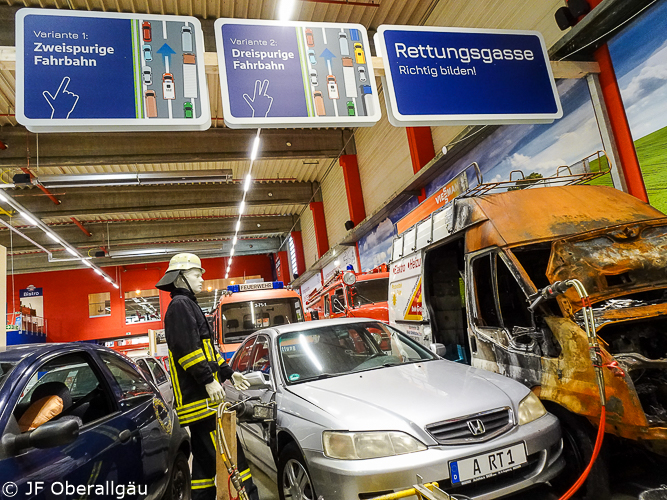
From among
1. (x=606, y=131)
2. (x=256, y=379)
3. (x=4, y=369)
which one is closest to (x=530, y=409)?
(x=256, y=379)

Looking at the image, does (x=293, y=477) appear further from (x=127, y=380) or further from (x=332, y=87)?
(x=332, y=87)

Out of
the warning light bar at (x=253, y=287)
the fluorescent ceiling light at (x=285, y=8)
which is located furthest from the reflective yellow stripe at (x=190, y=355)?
the warning light bar at (x=253, y=287)

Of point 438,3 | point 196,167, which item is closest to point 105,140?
point 196,167

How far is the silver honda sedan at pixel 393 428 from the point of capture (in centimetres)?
238

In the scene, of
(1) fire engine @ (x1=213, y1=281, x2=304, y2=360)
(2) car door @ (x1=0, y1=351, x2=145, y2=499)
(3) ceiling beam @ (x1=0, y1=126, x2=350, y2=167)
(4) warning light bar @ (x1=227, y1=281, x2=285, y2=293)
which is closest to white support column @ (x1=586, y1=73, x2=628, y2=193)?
(2) car door @ (x1=0, y1=351, x2=145, y2=499)

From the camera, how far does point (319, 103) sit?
4.30 meters

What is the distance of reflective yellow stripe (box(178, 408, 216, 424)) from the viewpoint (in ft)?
9.79

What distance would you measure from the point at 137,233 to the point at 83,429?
19.7 meters

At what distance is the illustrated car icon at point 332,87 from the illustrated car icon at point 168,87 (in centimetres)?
150

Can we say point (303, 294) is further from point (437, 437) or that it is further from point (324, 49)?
point (437, 437)

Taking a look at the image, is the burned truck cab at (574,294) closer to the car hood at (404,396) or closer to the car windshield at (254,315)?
the car hood at (404,396)

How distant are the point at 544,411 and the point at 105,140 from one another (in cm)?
1223

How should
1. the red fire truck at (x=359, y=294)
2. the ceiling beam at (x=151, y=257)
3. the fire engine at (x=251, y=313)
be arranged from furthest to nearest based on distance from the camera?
the ceiling beam at (x=151, y=257) → the fire engine at (x=251, y=313) → the red fire truck at (x=359, y=294)

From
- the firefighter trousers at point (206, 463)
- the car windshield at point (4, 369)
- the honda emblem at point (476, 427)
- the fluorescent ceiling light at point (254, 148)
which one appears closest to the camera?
the car windshield at point (4, 369)
